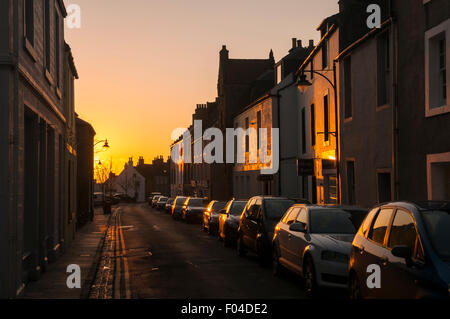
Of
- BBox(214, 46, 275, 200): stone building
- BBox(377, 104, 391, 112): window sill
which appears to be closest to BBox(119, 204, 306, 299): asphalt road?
BBox(377, 104, 391, 112): window sill

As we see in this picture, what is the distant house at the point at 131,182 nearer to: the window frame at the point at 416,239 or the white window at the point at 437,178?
the white window at the point at 437,178

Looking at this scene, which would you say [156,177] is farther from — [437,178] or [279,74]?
[437,178]

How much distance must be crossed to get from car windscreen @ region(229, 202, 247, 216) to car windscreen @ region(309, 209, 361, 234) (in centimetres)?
937

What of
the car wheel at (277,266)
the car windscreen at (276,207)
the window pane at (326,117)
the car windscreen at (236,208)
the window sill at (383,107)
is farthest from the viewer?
the window pane at (326,117)

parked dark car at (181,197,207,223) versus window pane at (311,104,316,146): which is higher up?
window pane at (311,104,316,146)

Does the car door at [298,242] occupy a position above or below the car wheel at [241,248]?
above

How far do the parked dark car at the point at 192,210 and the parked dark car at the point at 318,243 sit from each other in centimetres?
2420

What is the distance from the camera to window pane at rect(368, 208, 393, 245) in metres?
7.25

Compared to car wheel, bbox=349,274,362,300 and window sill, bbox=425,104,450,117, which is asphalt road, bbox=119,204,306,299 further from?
window sill, bbox=425,104,450,117

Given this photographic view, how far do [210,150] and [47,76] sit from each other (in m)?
44.3

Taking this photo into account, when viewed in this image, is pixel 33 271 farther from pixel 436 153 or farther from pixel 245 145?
pixel 245 145

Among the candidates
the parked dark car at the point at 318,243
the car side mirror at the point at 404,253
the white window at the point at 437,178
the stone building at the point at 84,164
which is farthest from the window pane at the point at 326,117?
the car side mirror at the point at 404,253

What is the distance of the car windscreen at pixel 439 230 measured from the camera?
19.4 feet

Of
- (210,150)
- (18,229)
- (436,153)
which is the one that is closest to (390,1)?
(436,153)
